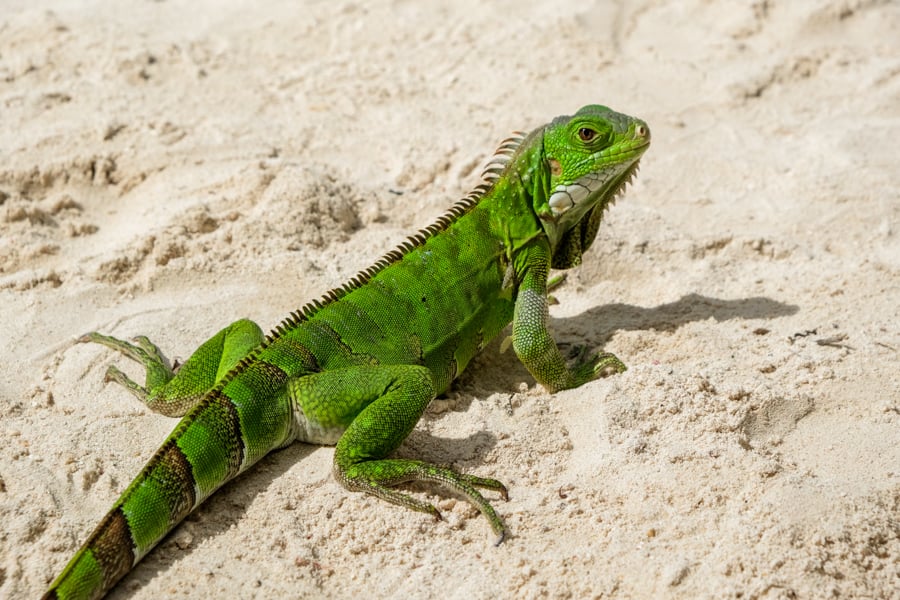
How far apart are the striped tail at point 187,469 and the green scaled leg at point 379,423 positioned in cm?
19

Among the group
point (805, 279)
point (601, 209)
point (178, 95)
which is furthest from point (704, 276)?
point (178, 95)

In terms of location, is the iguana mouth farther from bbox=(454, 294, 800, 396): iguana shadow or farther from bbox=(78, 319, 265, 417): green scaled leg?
bbox=(78, 319, 265, 417): green scaled leg

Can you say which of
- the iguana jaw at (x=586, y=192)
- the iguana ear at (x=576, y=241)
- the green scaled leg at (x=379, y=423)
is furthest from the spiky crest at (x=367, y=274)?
the iguana ear at (x=576, y=241)

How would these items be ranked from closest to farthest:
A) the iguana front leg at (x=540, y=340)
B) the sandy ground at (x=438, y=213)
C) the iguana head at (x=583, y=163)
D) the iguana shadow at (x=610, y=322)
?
the sandy ground at (x=438, y=213), the iguana front leg at (x=540, y=340), the iguana head at (x=583, y=163), the iguana shadow at (x=610, y=322)

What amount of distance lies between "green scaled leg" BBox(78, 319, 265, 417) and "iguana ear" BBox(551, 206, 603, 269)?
1.72 meters

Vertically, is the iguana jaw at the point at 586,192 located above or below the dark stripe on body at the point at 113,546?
above

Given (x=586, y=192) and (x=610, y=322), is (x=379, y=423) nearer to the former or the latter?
(x=586, y=192)

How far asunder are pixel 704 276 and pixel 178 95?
4.31 metres

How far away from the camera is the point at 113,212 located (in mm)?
6320

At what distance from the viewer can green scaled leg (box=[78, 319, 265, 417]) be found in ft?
15.0

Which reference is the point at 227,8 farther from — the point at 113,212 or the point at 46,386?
the point at 46,386

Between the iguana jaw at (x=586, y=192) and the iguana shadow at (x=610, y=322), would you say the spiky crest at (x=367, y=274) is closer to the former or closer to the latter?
the iguana jaw at (x=586, y=192)

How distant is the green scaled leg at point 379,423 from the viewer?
4.01 metres

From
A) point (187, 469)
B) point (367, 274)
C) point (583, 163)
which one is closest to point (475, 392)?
point (367, 274)
